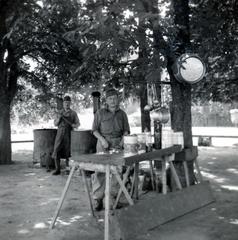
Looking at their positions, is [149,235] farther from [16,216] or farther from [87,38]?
[87,38]

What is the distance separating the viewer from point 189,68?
18.7ft

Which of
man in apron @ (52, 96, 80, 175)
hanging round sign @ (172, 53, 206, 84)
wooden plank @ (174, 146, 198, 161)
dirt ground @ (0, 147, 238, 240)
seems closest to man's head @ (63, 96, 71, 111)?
man in apron @ (52, 96, 80, 175)

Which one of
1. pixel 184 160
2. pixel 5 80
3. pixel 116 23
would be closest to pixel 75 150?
pixel 5 80

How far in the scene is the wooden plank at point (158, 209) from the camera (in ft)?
13.5

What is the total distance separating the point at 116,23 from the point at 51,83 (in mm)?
7813

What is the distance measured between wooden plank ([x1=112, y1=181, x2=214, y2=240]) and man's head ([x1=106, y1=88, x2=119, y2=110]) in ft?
4.74

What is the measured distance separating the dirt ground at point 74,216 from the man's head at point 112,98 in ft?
5.16

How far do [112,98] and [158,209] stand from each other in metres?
1.71

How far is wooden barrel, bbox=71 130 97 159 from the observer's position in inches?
340

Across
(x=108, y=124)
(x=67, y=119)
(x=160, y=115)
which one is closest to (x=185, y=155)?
(x=160, y=115)

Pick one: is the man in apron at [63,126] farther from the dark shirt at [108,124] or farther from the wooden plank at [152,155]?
the wooden plank at [152,155]

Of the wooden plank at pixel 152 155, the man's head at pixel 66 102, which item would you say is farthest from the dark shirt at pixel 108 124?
the man's head at pixel 66 102

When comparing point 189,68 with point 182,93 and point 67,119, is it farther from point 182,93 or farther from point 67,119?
point 67,119

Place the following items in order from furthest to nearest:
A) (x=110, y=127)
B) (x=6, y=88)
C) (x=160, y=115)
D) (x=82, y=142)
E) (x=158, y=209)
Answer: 1. (x=6, y=88)
2. (x=82, y=142)
3. (x=110, y=127)
4. (x=160, y=115)
5. (x=158, y=209)
